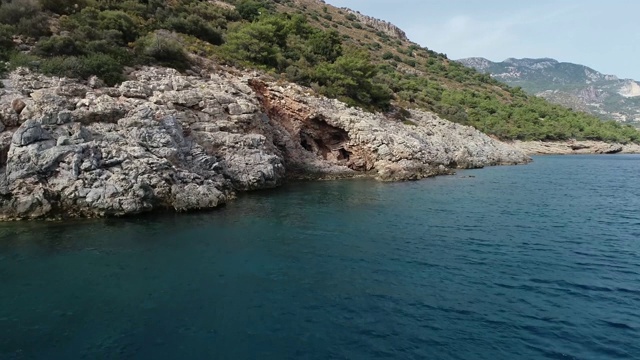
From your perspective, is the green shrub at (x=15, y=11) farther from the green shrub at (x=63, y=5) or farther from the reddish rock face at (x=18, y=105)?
the reddish rock face at (x=18, y=105)

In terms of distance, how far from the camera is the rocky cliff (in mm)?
21484

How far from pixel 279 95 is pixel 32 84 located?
1959 centimetres

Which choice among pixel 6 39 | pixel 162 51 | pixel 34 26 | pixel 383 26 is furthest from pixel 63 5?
pixel 383 26

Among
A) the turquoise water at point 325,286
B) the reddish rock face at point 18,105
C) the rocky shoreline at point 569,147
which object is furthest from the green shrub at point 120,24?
the rocky shoreline at point 569,147

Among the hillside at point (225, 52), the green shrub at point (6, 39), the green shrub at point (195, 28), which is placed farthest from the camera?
the green shrub at point (195, 28)

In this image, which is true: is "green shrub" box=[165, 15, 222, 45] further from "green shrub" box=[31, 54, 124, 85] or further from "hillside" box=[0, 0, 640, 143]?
"green shrub" box=[31, 54, 124, 85]

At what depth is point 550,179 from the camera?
3988 centimetres

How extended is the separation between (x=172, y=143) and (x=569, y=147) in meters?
90.7

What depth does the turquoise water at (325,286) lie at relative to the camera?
390 inches

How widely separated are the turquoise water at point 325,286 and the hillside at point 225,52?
1655cm

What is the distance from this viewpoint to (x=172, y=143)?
84.7ft

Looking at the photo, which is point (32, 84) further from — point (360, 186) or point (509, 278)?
point (509, 278)

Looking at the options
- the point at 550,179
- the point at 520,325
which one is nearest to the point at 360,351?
the point at 520,325

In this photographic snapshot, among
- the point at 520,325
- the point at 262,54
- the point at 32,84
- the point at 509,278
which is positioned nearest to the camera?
the point at 520,325
